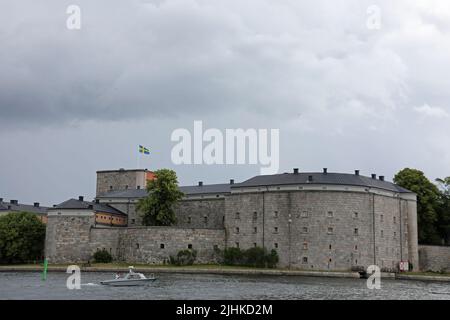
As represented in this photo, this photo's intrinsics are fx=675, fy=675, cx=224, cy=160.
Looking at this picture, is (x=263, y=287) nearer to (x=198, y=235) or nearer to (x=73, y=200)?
(x=198, y=235)

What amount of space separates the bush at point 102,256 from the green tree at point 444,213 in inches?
1795

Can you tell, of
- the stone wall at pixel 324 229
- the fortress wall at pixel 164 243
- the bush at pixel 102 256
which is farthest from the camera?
the bush at pixel 102 256

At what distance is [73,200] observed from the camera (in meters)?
89.6

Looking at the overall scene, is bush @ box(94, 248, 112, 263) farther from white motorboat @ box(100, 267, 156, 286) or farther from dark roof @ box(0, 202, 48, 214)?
dark roof @ box(0, 202, 48, 214)

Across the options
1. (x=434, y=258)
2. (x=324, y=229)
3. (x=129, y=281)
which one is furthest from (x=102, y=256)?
(x=434, y=258)

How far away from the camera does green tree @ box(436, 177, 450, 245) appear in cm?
A: 9312

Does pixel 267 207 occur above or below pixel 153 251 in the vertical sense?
above

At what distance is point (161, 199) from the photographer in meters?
89.2

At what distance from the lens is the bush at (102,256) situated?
276 ft

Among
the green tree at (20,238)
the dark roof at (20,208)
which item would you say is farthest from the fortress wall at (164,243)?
the dark roof at (20,208)

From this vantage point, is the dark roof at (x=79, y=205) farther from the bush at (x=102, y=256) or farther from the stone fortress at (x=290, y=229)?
the bush at (x=102, y=256)

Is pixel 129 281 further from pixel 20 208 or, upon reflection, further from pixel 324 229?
pixel 20 208
